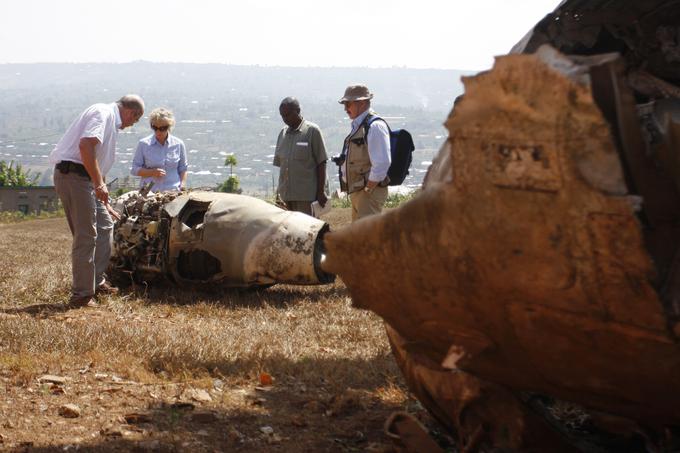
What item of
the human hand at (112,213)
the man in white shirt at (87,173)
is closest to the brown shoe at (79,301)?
the man in white shirt at (87,173)

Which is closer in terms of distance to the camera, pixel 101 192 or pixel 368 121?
pixel 101 192

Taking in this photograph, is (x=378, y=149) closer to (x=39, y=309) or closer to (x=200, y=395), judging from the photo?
(x=39, y=309)

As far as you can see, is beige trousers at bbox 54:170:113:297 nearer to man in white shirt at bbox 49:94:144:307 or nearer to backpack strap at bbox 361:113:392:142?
man in white shirt at bbox 49:94:144:307

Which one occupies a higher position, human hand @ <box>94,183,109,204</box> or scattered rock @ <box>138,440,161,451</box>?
human hand @ <box>94,183,109,204</box>

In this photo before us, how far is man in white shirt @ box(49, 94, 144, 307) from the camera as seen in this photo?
786cm

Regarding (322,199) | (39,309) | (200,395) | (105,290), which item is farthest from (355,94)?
(200,395)

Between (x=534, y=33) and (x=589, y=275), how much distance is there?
128cm

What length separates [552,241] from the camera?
260 cm

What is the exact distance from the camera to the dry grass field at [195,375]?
4605mm

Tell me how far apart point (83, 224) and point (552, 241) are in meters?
6.18

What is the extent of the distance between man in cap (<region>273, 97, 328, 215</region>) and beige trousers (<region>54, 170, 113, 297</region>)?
207 centimetres

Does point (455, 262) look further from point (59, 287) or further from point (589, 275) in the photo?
point (59, 287)

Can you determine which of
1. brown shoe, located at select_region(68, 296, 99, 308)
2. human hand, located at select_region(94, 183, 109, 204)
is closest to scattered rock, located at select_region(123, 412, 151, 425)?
Answer: human hand, located at select_region(94, 183, 109, 204)

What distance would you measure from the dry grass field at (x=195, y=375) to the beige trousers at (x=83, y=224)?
1.02 ft
